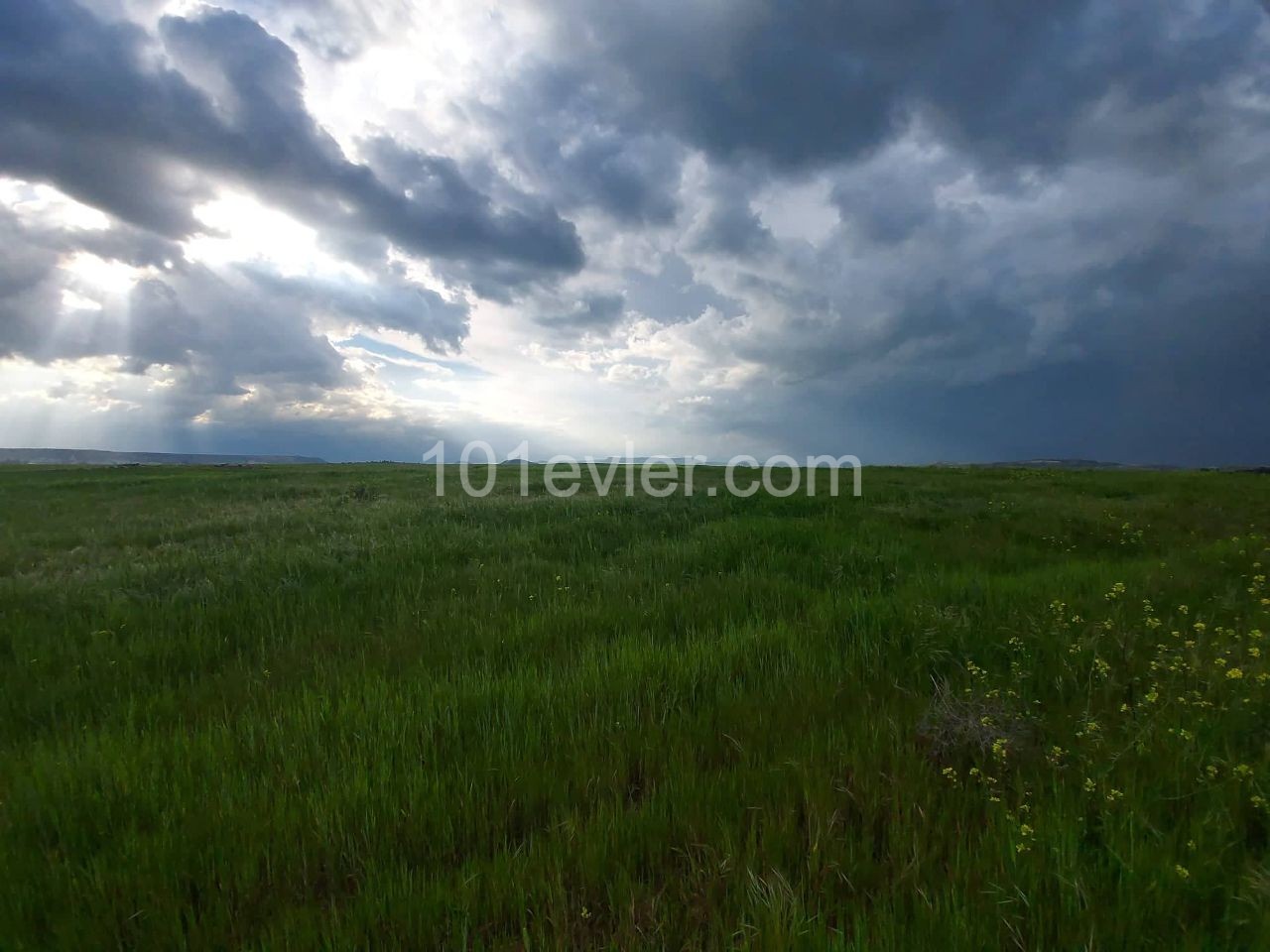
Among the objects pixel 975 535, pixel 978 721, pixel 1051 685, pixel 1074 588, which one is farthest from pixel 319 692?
pixel 975 535

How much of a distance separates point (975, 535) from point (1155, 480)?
59.5 feet

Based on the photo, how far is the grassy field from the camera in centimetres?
188

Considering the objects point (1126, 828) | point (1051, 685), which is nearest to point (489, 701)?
point (1126, 828)

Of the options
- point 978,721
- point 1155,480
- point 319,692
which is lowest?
point 319,692

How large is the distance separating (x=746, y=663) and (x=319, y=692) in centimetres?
308

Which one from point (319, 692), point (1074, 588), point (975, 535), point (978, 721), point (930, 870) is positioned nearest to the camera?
point (930, 870)

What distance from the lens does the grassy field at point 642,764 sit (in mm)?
Result: 1885

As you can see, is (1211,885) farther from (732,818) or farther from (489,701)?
(489,701)

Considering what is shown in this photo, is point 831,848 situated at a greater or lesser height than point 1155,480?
lesser

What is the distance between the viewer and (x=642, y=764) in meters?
2.82

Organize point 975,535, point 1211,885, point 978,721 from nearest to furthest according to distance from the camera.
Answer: point 1211,885 < point 978,721 < point 975,535

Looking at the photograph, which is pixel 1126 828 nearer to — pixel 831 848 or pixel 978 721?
pixel 978 721

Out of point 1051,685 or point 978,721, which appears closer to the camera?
point 978,721

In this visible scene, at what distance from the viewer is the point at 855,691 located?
3523 millimetres
